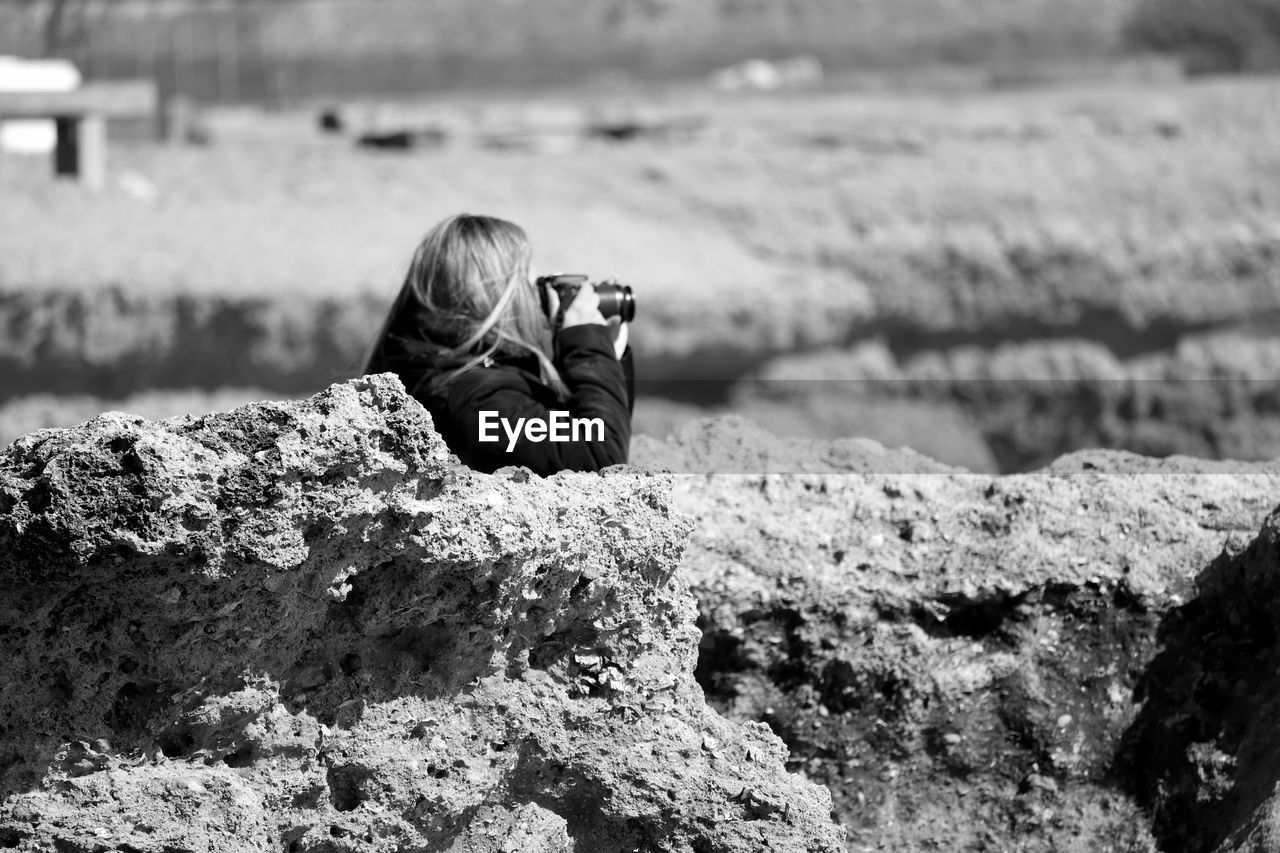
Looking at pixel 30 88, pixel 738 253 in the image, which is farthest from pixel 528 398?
pixel 30 88

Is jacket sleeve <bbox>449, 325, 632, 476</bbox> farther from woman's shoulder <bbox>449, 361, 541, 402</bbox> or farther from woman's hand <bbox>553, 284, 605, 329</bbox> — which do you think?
woman's hand <bbox>553, 284, 605, 329</bbox>

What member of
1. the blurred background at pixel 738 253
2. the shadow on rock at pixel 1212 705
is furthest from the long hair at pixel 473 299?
the blurred background at pixel 738 253

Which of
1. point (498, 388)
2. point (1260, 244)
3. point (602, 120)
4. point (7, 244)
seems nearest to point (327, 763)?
point (498, 388)

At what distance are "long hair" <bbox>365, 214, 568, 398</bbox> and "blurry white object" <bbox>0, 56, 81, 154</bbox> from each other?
9.34 m

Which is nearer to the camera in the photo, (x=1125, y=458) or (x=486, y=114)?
(x=1125, y=458)

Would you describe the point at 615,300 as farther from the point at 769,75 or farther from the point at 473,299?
the point at 769,75

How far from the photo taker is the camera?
3.25 meters

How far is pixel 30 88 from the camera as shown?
1212cm

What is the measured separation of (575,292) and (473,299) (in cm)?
23

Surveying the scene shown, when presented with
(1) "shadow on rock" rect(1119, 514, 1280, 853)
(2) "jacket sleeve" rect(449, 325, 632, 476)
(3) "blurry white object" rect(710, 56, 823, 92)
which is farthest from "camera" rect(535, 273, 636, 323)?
(3) "blurry white object" rect(710, 56, 823, 92)

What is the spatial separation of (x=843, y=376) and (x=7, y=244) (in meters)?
6.21

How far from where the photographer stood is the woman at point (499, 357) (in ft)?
9.77

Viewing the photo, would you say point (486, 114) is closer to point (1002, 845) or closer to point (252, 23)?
point (252, 23)

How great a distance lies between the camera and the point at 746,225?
1239cm
